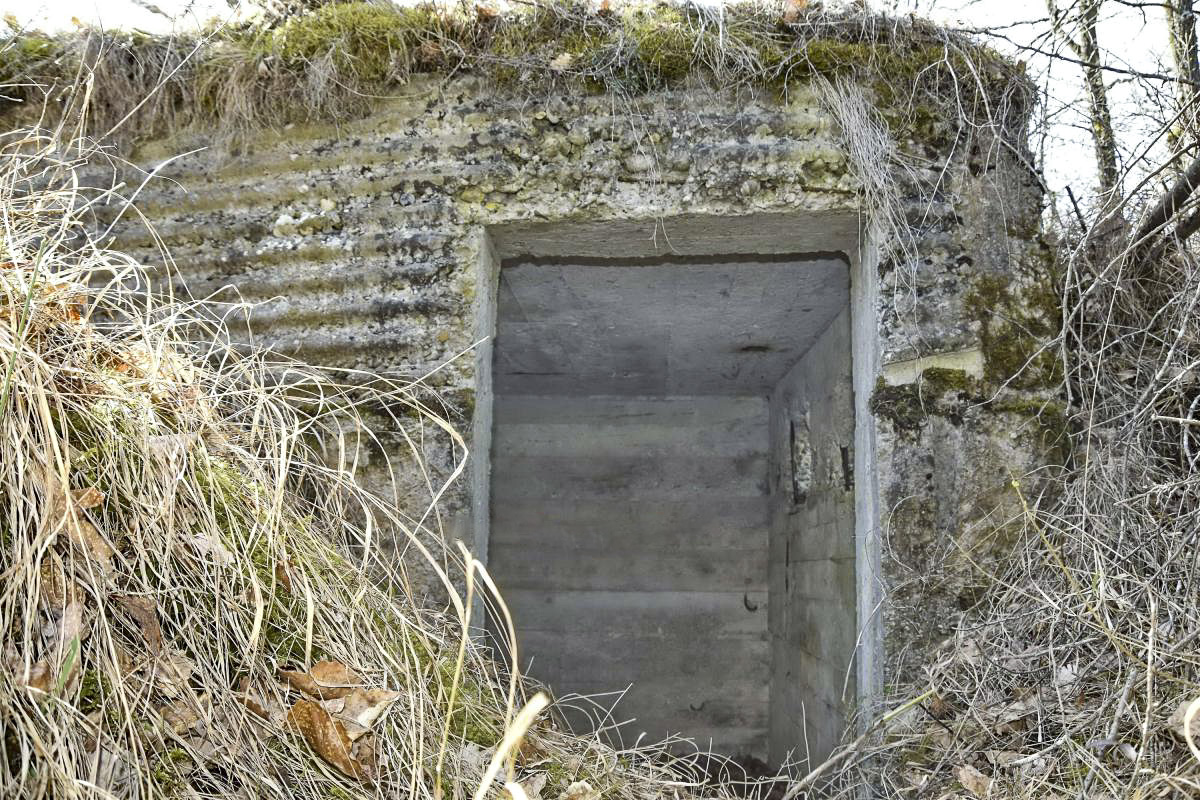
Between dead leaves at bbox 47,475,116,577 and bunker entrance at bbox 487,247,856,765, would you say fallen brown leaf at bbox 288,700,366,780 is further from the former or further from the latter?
bunker entrance at bbox 487,247,856,765

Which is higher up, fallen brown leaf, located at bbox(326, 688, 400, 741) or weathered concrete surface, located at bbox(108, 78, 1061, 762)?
weathered concrete surface, located at bbox(108, 78, 1061, 762)

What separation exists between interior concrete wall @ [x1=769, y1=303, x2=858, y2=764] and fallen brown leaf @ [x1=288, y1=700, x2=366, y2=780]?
2151mm

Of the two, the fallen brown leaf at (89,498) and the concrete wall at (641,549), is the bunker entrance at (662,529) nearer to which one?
the concrete wall at (641,549)

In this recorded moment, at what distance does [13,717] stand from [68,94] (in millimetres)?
2307

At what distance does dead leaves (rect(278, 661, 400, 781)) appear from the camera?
5.66 feet

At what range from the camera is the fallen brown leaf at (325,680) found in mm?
1802

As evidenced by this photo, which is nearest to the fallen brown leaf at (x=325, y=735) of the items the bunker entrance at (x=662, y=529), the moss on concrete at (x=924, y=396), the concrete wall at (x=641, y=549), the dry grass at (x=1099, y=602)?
the dry grass at (x=1099, y=602)

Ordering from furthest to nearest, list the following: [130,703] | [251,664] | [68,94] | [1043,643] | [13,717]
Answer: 1. [68,94]
2. [1043,643]
3. [251,664]
4. [130,703]
5. [13,717]

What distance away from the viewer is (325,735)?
1.73 meters

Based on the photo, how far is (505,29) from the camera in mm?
2984

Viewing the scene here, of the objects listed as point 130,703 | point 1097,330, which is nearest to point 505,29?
point 1097,330

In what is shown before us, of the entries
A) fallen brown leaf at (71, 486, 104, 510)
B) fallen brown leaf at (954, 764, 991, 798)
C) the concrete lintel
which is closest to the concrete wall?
the concrete lintel

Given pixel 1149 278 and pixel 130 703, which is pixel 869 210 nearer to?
pixel 1149 278

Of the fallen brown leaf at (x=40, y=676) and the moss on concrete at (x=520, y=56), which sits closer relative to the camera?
the fallen brown leaf at (x=40, y=676)
